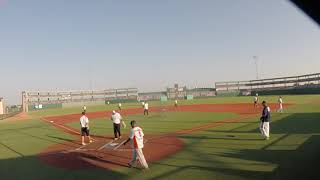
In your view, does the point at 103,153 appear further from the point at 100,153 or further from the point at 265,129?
the point at 265,129

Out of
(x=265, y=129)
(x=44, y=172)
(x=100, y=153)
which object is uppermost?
(x=265, y=129)

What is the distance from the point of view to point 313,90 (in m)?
76.3

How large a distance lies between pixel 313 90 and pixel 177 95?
51070 mm

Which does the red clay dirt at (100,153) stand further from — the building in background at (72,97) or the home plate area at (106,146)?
the building in background at (72,97)

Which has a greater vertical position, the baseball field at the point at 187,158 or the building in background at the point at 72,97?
the building in background at the point at 72,97

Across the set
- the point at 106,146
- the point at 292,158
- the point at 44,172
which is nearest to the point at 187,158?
the point at 292,158

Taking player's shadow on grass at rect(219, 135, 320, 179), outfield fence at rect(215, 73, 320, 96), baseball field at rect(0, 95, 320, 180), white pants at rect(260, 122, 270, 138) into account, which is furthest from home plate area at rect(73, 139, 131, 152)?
outfield fence at rect(215, 73, 320, 96)

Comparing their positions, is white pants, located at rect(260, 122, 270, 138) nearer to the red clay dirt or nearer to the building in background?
the red clay dirt

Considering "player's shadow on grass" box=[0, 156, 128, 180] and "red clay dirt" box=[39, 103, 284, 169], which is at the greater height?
"red clay dirt" box=[39, 103, 284, 169]

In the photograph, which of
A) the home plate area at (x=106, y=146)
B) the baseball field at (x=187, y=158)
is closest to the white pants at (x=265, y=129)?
the baseball field at (x=187, y=158)

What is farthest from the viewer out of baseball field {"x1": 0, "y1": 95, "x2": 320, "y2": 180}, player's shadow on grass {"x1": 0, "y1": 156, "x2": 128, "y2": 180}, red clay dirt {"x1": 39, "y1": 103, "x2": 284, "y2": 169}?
red clay dirt {"x1": 39, "y1": 103, "x2": 284, "y2": 169}

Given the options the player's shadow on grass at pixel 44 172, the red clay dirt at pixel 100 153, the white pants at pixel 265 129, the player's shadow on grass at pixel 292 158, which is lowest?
the player's shadow on grass at pixel 44 172

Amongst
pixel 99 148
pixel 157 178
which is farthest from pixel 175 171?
pixel 99 148

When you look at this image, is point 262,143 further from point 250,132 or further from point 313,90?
point 313,90
